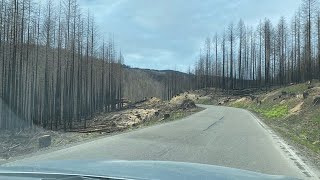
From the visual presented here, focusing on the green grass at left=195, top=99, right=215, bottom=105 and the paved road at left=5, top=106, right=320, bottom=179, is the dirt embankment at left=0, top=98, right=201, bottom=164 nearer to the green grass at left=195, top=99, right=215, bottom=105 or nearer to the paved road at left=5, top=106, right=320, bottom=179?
the paved road at left=5, top=106, right=320, bottom=179

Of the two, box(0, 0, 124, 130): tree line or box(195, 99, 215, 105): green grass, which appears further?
box(195, 99, 215, 105): green grass

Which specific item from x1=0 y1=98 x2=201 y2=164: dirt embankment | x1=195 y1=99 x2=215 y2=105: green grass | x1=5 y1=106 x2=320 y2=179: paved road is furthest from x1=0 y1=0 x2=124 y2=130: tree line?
x1=195 y1=99 x2=215 y2=105: green grass

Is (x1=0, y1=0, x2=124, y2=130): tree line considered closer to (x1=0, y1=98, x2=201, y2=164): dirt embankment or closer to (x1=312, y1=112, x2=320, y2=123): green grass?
(x1=0, y1=98, x2=201, y2=164): dirt embankment

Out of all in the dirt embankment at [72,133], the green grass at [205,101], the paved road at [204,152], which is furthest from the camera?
the green grass at [205,101]

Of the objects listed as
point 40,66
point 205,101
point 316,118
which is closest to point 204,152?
point 316,118

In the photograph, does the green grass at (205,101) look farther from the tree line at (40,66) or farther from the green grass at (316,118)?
the green grass at (316,118)

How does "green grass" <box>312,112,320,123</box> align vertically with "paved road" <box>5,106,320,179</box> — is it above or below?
above

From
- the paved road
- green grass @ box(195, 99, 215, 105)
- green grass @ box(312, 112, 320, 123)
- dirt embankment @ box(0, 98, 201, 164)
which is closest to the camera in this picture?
the paved road

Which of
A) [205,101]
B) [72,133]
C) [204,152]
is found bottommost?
[72,133]

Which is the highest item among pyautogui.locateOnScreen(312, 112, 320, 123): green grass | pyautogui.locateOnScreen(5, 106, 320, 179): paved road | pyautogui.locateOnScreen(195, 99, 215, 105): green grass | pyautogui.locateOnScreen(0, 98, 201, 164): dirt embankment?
pyautogui.locateOnScreen(195, 99, 215, 105): green grass

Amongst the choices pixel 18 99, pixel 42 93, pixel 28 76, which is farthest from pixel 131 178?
pixel 42 93

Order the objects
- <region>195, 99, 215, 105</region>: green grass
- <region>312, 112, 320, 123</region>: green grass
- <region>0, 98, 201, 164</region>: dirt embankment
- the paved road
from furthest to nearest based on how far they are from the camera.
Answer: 1. <region>195, 99, 215, 105</region>: green grass
2. <region>312, 112, 320, 123</region>: green grass
3. <region>0, 98, 201, 164</region>: dirt embankment
4. the paved road

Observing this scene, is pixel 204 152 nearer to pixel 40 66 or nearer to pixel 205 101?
pixel 40 66

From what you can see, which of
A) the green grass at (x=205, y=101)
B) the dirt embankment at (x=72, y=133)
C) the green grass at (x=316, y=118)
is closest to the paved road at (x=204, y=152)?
the dirt embankment at (x=72, y=133)
